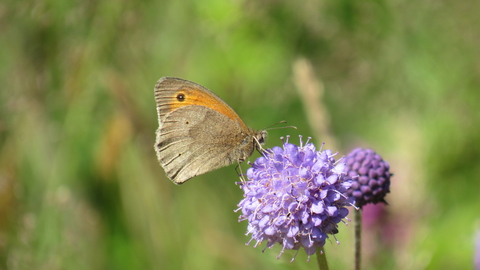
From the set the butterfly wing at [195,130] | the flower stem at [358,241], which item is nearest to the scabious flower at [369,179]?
the flower stem at [358,241]

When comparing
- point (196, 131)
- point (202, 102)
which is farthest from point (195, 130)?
point (202, 102)

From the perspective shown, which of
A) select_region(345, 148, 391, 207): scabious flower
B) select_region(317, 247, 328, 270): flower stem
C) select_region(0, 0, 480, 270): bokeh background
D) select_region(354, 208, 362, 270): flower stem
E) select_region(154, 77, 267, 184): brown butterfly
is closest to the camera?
select_region(317, 247, 328, 270): flower stem

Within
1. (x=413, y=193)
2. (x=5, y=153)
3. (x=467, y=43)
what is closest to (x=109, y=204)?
(x=5, y=153)

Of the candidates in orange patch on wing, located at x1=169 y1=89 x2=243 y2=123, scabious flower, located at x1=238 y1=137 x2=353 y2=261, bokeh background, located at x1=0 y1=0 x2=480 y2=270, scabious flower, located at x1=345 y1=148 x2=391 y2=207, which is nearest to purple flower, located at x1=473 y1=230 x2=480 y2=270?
bokeh background, located at x1=0 y1=0 x2=480 y2=270

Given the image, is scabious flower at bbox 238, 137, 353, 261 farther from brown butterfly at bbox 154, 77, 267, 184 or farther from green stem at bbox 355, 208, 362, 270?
brown butterfly at bbox 154, 77, 267, 184

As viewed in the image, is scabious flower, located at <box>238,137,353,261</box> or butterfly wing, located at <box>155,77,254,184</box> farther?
butterfly wing, located at <box>155,77,254,184</box>

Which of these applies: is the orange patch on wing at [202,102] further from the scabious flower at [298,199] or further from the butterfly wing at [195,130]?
the scabious flower at [298,199]
